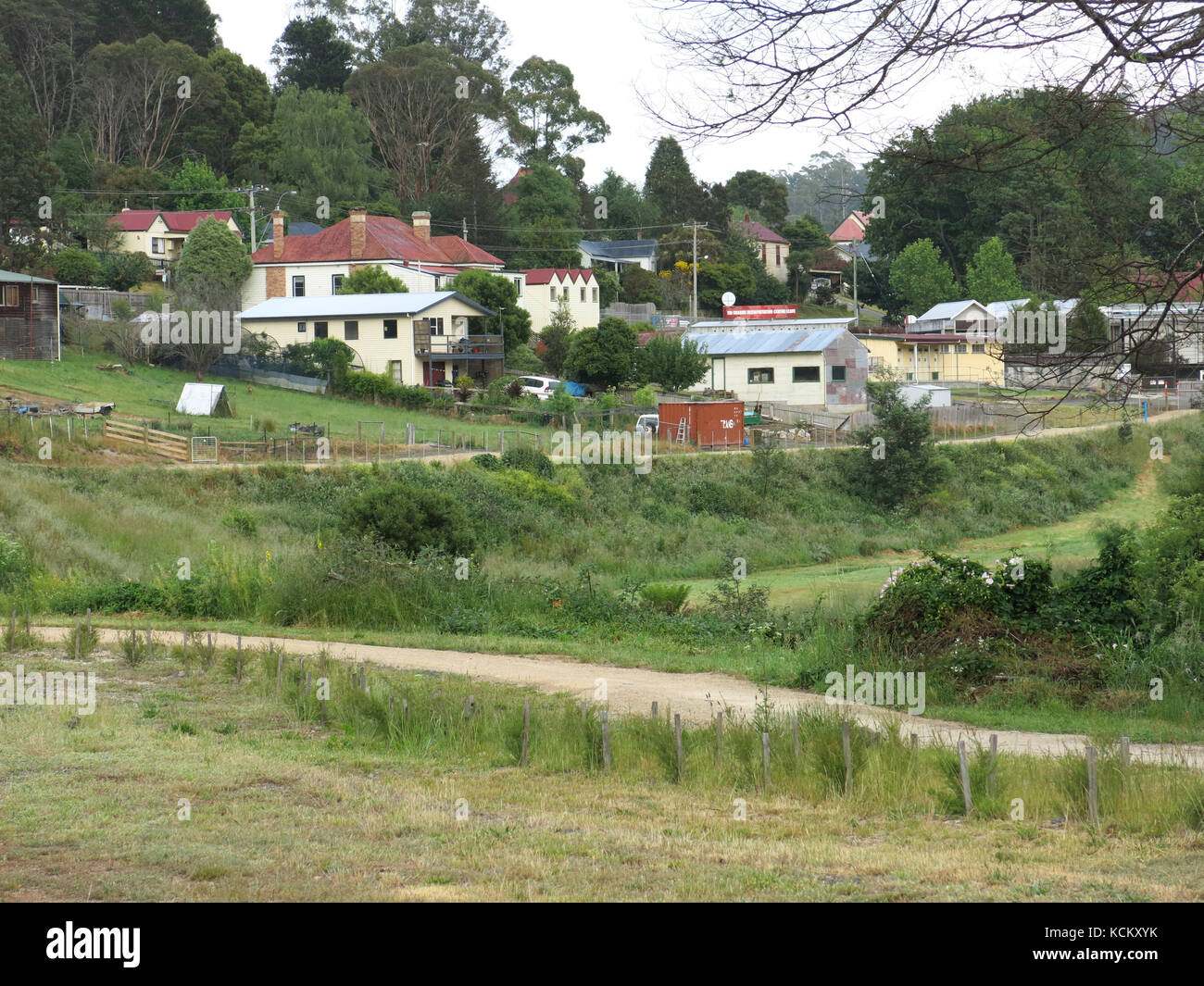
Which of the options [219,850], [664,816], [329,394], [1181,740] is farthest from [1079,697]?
[329,394]

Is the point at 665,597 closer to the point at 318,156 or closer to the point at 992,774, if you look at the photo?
the point at 992,774

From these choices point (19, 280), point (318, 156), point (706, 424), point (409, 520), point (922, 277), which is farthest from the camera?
point (318, 156)

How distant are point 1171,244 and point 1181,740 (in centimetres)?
543

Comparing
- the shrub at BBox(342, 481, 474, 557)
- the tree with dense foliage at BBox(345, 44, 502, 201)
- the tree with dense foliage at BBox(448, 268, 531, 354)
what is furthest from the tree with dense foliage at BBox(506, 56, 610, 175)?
the shrub at BBox(342, 481, 474, 557)

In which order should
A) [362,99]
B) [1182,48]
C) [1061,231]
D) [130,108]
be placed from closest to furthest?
[1182,48], [1061,231], [130,108], [362,99]

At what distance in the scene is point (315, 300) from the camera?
6650 cm

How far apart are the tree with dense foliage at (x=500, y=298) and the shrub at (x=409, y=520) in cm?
3994

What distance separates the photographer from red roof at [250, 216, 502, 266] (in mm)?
72875

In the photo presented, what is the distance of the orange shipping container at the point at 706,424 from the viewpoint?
5444 cm

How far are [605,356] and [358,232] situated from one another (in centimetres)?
1943

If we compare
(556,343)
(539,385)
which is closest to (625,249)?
(556,343)

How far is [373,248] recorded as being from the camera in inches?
2864

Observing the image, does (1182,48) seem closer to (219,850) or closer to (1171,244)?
(1171,244)

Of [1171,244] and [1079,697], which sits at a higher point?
[1171,244]
